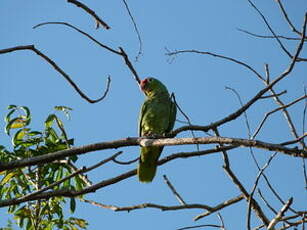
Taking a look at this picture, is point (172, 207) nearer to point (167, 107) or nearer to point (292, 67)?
point (292, 67)

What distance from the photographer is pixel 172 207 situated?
2643mm

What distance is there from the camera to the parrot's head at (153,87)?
668 cm

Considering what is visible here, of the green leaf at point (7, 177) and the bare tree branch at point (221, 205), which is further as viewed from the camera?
the green leaf at point (7, 177)

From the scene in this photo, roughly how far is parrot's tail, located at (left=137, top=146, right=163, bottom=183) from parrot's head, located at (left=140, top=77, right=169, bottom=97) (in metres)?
1.13

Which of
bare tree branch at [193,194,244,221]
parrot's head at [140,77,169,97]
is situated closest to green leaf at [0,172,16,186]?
bare tree branch at [193,194,244,221]

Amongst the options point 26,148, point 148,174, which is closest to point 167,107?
point 148,174

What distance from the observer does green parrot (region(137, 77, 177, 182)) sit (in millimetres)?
5727

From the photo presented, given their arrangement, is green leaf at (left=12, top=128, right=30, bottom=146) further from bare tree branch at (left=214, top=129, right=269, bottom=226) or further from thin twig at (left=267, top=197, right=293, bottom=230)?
thin twig at (left=267, top=197, right=293, bottom=230)

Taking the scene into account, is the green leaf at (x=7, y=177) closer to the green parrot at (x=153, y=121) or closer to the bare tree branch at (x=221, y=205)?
the green parrot at (x=153, y=121)

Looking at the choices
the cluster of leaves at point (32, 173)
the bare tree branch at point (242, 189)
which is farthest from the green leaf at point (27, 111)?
the bare tree branch at point (242, 189)

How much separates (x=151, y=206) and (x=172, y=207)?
12cm

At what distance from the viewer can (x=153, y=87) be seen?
6922 millimetres

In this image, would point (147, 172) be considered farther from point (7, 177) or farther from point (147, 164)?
point (7, 177)

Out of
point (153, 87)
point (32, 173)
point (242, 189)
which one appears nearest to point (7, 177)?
point (32, 173)
